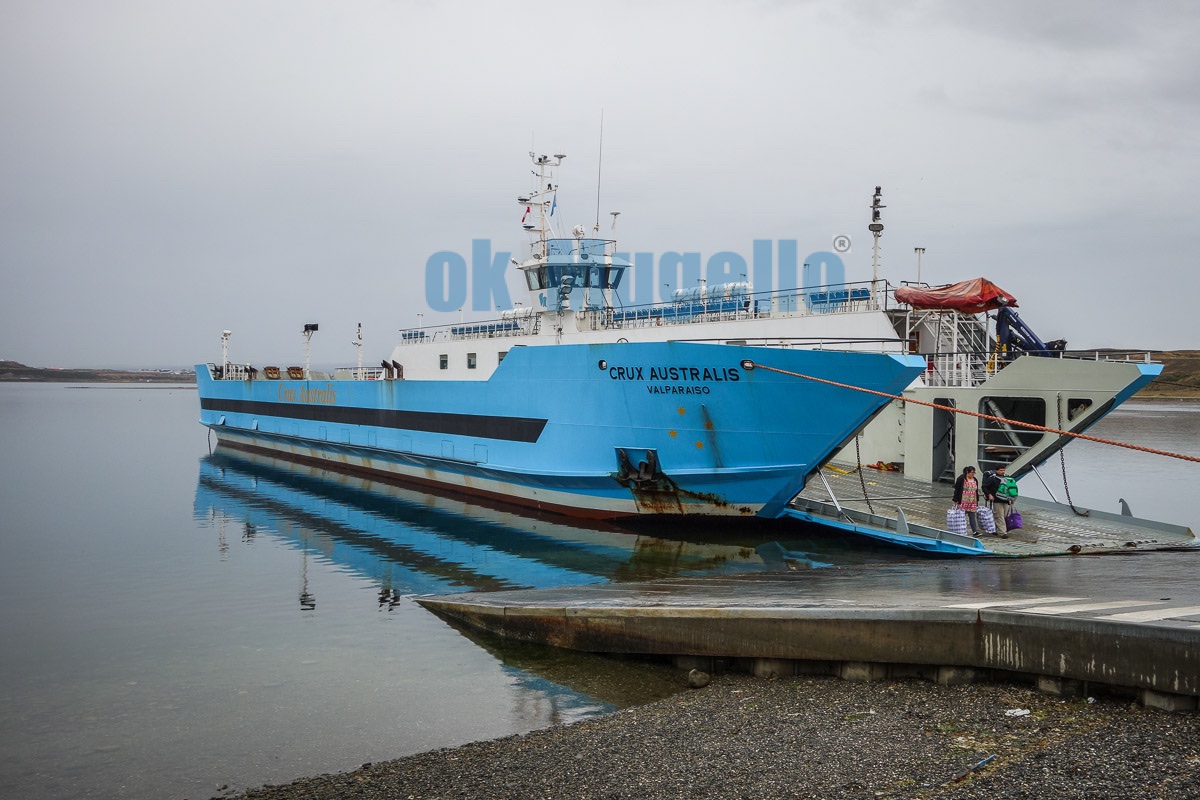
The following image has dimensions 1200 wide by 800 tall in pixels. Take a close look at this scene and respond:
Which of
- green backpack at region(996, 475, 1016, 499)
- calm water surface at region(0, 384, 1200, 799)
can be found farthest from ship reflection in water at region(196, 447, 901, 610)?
green backpack at region(996, 475, 1016, 499)

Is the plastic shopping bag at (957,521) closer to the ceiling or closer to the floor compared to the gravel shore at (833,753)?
closer to the ceiling

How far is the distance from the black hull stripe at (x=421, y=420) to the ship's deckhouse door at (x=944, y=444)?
8.05 m

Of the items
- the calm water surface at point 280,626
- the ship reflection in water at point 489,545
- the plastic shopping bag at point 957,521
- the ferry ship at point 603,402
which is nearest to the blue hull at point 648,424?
the ferry ship at point 603,402

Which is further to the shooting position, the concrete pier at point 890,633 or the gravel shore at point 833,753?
the concrete pier at point 890,633

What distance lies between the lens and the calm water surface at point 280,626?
7.55 m

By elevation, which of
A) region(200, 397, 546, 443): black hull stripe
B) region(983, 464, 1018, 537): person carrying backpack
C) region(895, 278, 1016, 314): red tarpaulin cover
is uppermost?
region(895, 278, 1016, 314): red tarpaulin cover

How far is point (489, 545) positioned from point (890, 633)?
10381 mm

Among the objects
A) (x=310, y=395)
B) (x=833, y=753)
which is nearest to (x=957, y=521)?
(x=833, y=753)

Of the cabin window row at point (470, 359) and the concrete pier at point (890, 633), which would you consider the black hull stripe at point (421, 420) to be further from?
the concrete pier at point (890, 633)

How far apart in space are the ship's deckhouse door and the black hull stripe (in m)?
8.05

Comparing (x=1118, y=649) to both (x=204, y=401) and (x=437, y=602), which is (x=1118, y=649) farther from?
(x=204, y=401)

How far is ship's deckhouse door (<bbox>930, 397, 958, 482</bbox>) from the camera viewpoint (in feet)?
57.2

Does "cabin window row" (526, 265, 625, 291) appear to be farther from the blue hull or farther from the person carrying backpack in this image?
the person carrying backpack

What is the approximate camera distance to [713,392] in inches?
585
